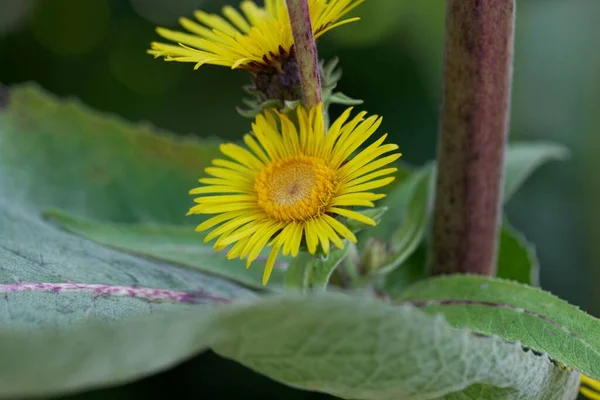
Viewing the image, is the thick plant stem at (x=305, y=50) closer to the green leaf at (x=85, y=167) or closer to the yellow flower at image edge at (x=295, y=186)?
the yellow flower at image edge at (x=295, y=186)

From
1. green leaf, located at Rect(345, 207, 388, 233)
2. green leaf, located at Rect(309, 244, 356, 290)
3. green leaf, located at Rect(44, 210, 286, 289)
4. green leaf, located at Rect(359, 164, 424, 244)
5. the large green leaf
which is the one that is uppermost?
green leaf, located at Rect(359, 164, 424, 244)

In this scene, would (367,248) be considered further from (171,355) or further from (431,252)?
(171,355)

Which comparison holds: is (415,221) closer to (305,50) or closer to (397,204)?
(397,204)

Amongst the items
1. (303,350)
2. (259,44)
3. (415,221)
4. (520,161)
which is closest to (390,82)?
(520,161)

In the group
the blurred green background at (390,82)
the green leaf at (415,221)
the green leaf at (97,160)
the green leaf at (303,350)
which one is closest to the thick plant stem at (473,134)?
the green leaf at (415,221)

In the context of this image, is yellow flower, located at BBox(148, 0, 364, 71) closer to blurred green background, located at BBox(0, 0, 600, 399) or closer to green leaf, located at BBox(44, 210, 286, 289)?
green leaf, located at BBox(44, 210, 286, 289)

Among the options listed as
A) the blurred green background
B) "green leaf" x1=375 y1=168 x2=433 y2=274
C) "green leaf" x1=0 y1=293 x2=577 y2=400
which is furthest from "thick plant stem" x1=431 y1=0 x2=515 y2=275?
the blurred green background
